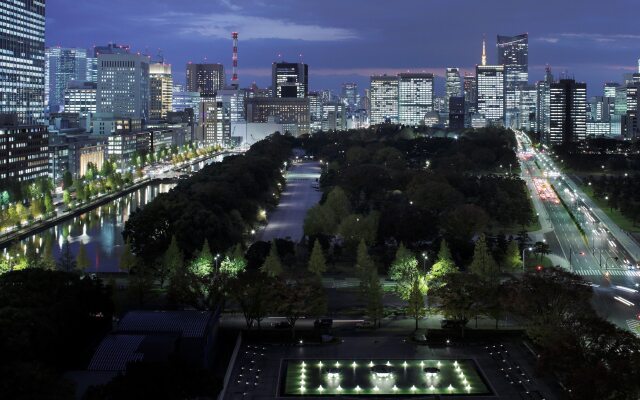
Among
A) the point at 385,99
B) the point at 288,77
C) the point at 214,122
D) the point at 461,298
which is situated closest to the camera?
the point at 461,298

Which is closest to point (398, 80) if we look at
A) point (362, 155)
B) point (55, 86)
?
point (55, 86)

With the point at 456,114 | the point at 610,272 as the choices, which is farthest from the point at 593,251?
the point at 456,114

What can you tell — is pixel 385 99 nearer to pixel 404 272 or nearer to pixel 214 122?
pixel 214 122

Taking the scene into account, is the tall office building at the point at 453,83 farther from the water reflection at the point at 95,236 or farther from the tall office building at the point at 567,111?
the water reflection at the point at 95,236

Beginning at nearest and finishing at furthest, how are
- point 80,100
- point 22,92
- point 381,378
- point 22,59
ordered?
point 381,378, point 22,92, point 22,59, point 80,100

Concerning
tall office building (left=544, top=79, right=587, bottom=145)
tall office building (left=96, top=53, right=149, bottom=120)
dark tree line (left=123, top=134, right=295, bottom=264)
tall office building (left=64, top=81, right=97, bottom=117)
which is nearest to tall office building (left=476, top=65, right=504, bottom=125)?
tall office building (left=544, top=79, right=587, bottom=145)
